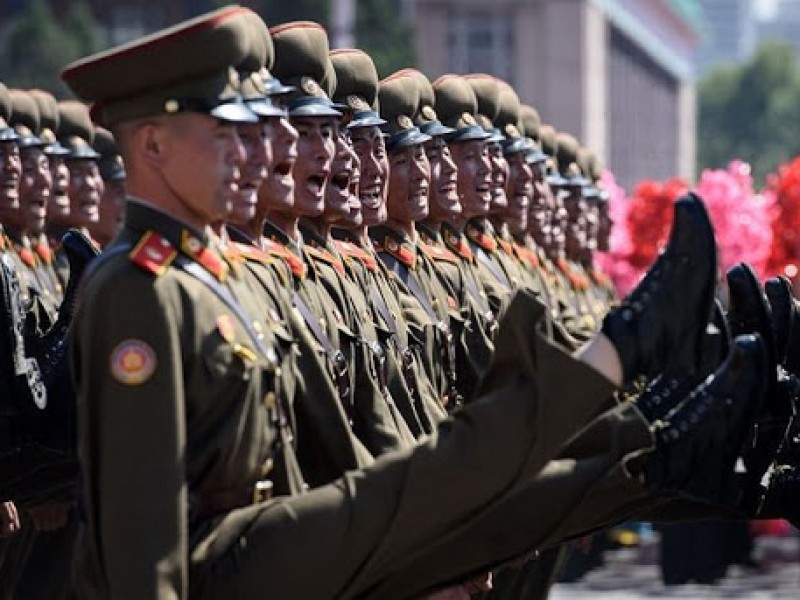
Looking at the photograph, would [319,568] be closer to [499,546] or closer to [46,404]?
[499,546]

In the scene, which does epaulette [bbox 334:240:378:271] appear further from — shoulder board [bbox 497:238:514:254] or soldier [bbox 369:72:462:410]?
shoulder board [bbox 497:238:514:254]

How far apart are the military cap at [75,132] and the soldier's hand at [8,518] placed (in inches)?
185

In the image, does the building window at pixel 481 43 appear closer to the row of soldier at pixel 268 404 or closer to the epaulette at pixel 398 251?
the epaulette at pixel 398 251

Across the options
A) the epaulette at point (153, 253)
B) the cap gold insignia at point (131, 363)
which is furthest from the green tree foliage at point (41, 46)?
the cap gold insignia at point (131, 363)

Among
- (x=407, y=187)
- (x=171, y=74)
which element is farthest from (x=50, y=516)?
(x=171, y=74)

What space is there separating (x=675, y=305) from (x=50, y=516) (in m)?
4.60

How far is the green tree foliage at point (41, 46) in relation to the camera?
70750 mm

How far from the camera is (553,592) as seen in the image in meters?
19.8

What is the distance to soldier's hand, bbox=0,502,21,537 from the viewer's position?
11133mm

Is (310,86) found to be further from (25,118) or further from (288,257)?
(25,118)

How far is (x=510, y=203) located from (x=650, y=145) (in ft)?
298

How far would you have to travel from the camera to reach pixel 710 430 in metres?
7.96

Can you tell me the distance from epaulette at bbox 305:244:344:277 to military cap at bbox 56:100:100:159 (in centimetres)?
537

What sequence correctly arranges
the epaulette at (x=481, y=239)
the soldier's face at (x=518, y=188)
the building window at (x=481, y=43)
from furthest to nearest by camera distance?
the building window at (x=481, y=43), the soldier's face at (x=518, y=188), the epaulette at (x=481, y=239)
